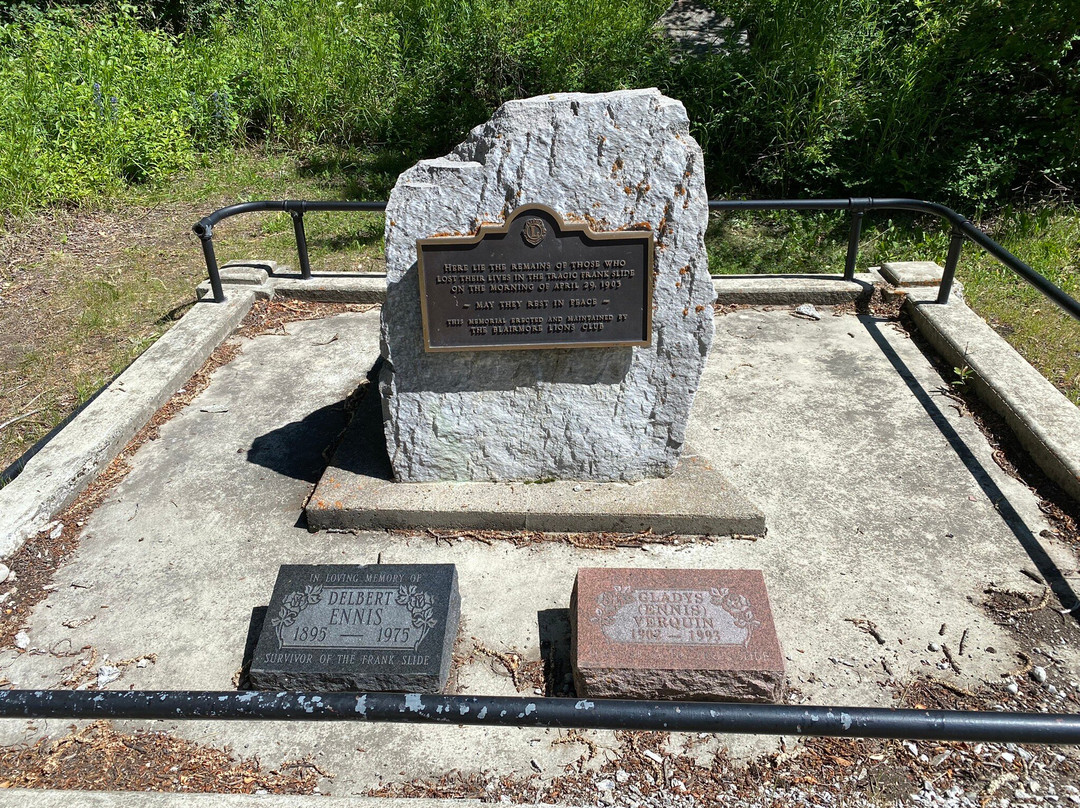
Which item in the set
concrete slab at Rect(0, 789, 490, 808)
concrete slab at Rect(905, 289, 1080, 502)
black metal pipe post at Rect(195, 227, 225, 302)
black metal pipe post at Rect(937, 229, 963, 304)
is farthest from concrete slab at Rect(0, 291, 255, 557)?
black metal pipe post at Rect(937, 229, 963, 304)

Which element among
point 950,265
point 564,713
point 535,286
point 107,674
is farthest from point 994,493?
point 107,674

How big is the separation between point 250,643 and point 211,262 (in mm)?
3455

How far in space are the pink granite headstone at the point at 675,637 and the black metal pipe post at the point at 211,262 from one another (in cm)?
401

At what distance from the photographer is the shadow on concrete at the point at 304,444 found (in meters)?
4.45

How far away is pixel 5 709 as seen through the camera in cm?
161

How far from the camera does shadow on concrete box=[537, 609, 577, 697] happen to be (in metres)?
3.09

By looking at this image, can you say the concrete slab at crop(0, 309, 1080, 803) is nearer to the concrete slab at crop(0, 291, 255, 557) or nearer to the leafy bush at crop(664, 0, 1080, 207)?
the concrete slab at crop(0, 291, 255, 557)

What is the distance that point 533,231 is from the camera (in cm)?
357

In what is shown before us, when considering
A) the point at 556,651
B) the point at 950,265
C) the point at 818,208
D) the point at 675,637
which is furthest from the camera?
the point at 818,208

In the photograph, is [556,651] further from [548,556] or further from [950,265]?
[950,265]

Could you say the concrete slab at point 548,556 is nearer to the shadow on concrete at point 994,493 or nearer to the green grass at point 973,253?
the shadow on concrete at point 994,493

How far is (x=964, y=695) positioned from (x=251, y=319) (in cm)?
527

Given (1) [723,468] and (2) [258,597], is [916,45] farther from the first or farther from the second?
(2) [258,597]

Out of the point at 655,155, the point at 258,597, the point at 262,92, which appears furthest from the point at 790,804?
the point at 262,92
